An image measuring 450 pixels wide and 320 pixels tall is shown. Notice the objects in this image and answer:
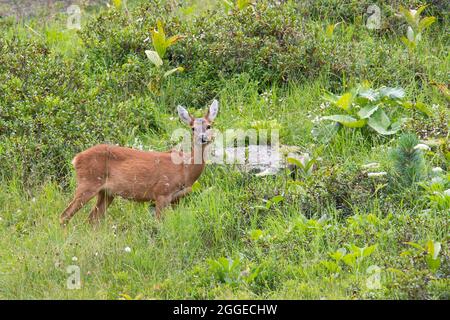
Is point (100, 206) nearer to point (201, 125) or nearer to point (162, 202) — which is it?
point (162, 202)

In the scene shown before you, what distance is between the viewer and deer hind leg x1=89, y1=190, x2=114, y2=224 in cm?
934

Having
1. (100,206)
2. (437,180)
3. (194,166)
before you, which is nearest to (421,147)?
(437,180)

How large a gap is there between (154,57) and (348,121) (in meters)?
2.45

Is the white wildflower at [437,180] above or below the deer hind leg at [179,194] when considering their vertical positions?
above

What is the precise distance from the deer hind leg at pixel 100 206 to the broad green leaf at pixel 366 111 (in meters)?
2.63

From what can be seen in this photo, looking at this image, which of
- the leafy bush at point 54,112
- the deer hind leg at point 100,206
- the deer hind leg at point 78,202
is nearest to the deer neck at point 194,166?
the deer hind leg at point 100,206

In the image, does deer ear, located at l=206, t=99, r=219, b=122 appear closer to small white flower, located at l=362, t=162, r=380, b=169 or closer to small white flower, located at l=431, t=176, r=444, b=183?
small white flower, located at l=362, t=162, r=380, b=169

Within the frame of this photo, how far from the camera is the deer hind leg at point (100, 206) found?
368 inches

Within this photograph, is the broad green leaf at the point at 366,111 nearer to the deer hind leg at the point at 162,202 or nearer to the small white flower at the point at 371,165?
the small white flower at the point at 371,165

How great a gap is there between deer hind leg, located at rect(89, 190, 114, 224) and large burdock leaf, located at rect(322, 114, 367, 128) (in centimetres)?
232

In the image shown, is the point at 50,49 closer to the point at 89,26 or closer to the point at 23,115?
the point at 89,26

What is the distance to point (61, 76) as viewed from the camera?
36.0 feet

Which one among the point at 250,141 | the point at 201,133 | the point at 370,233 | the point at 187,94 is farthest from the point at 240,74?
the point at 370,233

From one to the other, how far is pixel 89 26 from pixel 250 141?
10.2ft
